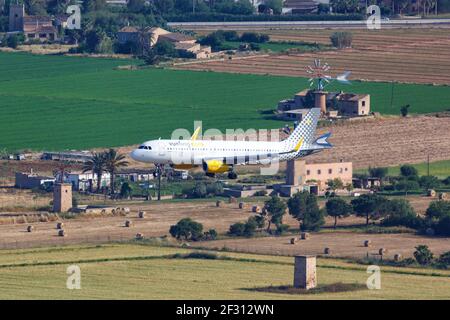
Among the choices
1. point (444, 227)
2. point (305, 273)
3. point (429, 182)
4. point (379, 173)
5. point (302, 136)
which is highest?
point (302, 136)

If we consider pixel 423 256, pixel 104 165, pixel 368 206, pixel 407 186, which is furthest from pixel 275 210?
pixel 104 165

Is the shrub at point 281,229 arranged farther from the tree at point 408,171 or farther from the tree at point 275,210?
the tree at point 408,171

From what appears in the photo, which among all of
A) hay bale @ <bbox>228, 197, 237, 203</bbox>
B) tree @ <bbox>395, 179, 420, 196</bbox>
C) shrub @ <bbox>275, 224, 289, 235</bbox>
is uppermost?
tree @ <bbox>395, 179, 420, 196</bbox>

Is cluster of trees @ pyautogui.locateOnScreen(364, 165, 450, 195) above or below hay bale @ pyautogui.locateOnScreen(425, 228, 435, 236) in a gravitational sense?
above

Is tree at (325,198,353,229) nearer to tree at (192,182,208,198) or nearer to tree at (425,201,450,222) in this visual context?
tree at (425,201,450,222)

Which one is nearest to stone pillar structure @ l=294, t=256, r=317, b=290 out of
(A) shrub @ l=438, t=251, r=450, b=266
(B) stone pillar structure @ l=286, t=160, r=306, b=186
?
(A) shrub @ l=438, t=251, r=450, b=266

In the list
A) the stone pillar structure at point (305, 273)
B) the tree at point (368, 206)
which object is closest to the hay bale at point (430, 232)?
the tree at point (368, 206)

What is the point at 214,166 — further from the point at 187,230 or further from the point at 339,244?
the point at 339,244
